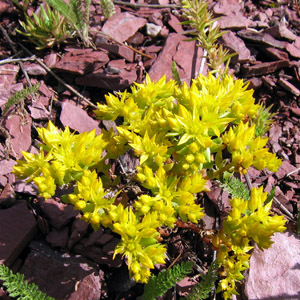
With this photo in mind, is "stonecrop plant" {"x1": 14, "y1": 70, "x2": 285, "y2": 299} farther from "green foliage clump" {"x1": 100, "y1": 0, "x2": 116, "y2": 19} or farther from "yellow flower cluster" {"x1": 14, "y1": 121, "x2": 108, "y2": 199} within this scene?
"green foliage clump" {"x1": 100, "y1": 0, "x2": 116, "y2": 19}

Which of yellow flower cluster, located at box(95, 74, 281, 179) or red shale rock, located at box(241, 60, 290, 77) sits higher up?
yellow flower cluster, located at box(95, 74, 281, 179)

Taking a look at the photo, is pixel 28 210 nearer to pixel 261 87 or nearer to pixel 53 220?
pixel 53 220

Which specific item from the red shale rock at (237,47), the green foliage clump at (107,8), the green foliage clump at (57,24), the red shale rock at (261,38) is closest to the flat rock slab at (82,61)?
the green foliage clump at (57,24)

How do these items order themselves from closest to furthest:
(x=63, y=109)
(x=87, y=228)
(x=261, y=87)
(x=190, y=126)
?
(x=190, y=126)
(x=87, y=228)
(x=63, y=109)
(x=261, y=87)

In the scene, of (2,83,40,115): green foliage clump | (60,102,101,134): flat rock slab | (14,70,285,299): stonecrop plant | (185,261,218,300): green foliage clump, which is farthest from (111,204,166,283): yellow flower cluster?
(2,83,40,115): green foliage clump

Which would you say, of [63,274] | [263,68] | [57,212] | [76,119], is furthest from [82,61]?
[63,274]

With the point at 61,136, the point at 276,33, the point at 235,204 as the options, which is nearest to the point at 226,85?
the point at 235,204
